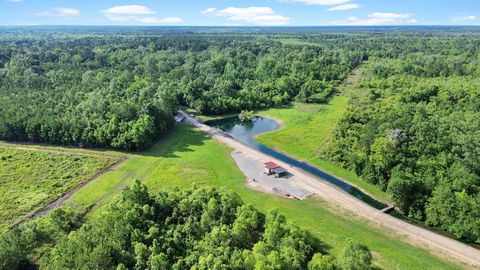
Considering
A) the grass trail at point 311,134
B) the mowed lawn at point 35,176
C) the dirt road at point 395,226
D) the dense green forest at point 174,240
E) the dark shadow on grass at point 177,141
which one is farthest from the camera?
the dark shadow on grass at point 177,141

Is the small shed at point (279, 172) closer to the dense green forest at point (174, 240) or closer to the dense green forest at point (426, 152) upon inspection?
the dense green forest at point (426, 152)

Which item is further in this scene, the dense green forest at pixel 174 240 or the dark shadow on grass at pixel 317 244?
the dark shadow on grass at pixel 317 244

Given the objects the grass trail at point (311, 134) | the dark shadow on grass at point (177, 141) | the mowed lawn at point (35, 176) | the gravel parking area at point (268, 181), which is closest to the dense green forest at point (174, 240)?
the mowed lawn at point (35, 176)

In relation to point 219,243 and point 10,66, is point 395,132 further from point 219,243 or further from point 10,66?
point 10,66

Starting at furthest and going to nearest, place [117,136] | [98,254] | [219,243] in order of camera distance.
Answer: [117,136], [219,243], [98,254]

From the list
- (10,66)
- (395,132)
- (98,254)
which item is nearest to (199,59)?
(10,66)
